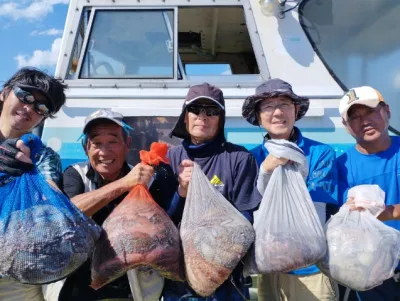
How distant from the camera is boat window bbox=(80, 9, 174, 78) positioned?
10.9ft

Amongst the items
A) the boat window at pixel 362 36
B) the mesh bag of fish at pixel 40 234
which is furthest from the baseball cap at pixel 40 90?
the boat window at pixel 362 36

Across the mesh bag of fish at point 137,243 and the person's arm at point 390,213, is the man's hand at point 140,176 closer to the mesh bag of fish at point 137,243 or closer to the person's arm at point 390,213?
the mesh bag of fish at point 137,243

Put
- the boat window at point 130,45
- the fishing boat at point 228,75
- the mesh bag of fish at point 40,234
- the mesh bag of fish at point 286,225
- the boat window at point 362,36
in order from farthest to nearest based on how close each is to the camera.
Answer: the boat window at point 362,36, the boat window at point 130,45, the fishing boat at point 228,75, the mesh bag of fish at point 286,225, the mesh bag of fish at point 40,234

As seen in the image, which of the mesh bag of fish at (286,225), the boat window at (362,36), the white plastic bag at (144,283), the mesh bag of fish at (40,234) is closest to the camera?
the mesh bag of fish at (40,234)

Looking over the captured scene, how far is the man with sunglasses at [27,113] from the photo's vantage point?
196cm

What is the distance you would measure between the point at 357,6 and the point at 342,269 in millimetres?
2485

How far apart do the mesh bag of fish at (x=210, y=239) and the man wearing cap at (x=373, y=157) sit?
817mm

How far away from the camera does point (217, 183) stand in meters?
2.08

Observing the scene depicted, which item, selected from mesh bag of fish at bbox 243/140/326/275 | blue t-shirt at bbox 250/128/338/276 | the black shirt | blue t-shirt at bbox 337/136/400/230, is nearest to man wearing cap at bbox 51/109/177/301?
the black shirt

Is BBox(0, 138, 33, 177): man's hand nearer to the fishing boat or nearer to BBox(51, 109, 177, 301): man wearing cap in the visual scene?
BBox(51, 109, 177, 301): man wearing cap

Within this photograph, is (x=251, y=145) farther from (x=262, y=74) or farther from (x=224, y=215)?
(x=224, y=215)

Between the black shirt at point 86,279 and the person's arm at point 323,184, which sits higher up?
the person's arm at point 323,184

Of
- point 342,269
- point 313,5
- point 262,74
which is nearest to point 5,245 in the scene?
point 342,269

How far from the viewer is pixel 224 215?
1.80 m
